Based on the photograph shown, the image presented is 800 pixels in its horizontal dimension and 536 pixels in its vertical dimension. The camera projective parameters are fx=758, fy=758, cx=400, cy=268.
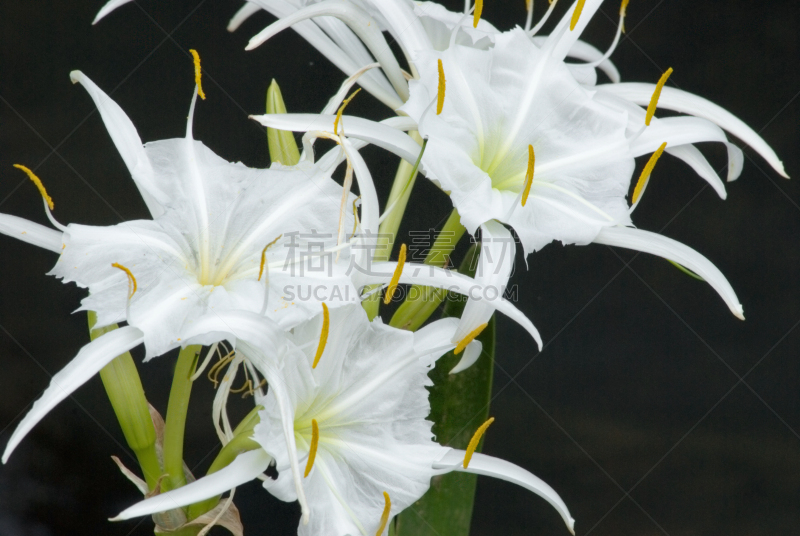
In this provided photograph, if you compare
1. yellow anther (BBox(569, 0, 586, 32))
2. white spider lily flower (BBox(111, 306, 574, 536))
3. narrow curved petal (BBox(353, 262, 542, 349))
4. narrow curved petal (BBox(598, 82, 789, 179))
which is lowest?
white spider lily flower (BBox(111, 306, 574, 536))

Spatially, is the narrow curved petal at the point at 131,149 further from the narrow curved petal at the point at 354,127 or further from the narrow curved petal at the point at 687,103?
the narrow curved petal at the point at 687,103

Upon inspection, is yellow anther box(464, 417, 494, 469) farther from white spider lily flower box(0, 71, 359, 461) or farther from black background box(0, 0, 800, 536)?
black background box(0, 0, 800, 536)

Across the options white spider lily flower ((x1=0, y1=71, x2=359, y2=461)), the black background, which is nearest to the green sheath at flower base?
white spider lily flower ((x1=0, y1=71, x2=359, y2=461))

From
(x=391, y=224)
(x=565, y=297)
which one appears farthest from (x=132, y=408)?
(x=565, y=297)

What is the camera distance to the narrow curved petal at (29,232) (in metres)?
→ 0.52

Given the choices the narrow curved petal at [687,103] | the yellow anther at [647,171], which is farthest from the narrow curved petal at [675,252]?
the narrow curved petal at [687,103]

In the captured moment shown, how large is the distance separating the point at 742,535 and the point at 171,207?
112 centimetres

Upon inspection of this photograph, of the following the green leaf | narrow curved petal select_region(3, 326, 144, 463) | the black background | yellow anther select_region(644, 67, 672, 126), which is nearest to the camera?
narrow curved petal select_region(3, 326, 144, 463)

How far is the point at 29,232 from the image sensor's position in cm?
53

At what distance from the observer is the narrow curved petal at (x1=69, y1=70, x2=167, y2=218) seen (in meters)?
0.51

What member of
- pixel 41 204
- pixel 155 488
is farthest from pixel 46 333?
pixel 155 488

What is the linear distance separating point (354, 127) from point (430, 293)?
0.17 metres

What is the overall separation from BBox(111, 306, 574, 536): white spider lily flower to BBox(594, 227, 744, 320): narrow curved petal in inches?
5.5

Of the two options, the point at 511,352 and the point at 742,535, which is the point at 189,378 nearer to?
the point at 511,352
